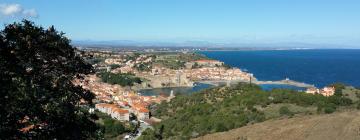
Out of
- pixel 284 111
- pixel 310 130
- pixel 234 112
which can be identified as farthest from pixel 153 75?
pixel 310 130

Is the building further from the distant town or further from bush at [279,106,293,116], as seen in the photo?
bush at [279,106,293,116]

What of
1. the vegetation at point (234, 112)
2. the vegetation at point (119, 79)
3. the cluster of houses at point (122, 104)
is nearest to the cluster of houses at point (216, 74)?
the vegetation at point (119, 79)

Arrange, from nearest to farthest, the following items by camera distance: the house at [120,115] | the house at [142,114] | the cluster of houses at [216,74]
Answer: the house at [142,114] < the house at [120,115] < the cluster of houses at [216,74]

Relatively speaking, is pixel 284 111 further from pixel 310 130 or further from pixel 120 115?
pixel 120 115

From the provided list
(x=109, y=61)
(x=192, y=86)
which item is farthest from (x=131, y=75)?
(x=109, y=61)

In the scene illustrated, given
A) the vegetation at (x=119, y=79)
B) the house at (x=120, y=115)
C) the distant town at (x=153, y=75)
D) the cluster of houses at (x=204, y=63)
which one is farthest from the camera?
the cluster of houses at (x=204, y=63)

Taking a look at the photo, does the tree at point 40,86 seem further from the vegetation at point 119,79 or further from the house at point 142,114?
the vegetation at point 119,79

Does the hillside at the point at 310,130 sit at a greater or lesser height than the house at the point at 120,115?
greater
